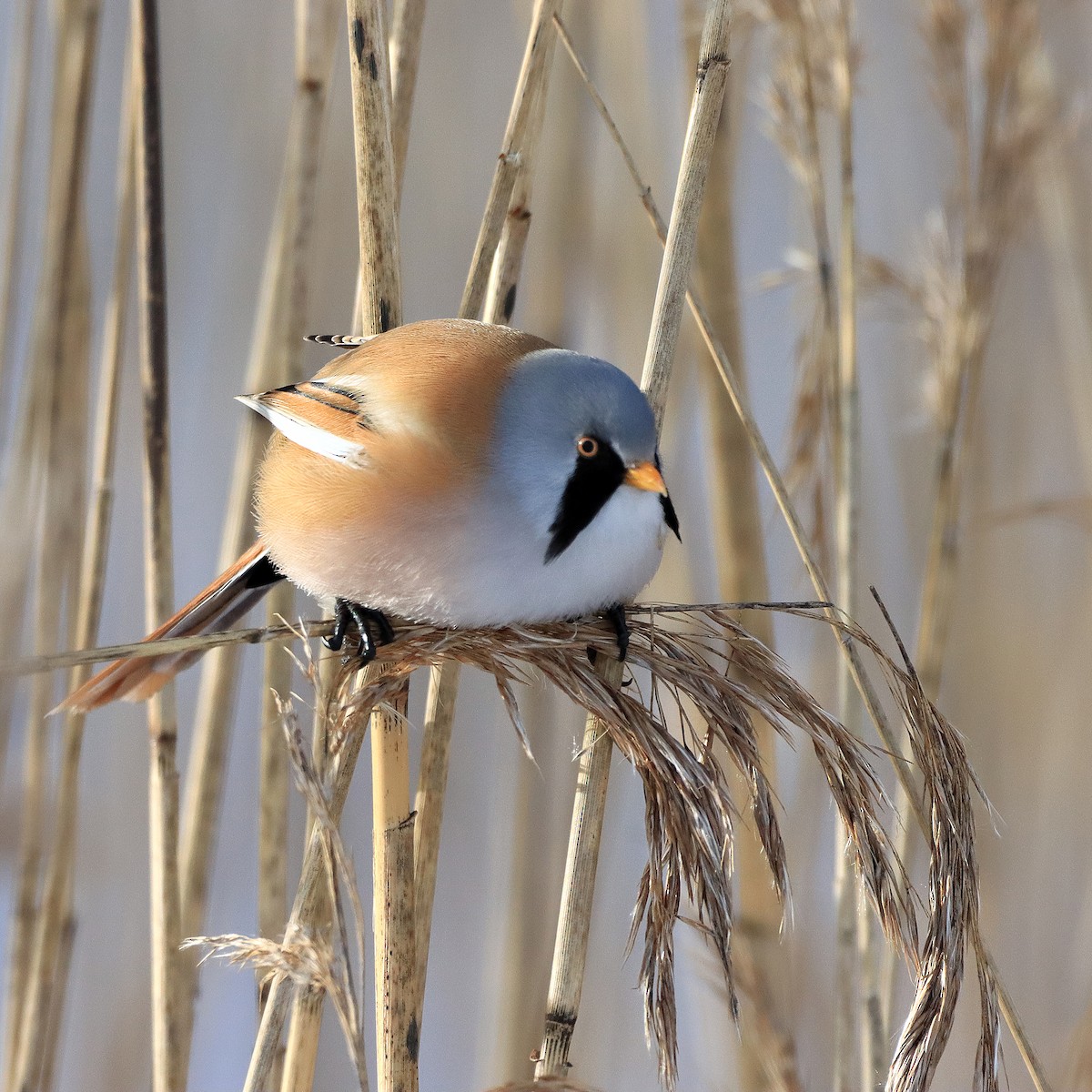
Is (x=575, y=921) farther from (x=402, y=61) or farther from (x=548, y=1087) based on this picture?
→ (x=402, y=61)

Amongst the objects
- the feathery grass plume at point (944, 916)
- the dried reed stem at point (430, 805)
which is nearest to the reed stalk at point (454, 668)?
the dried reed stem at point (430, 805)

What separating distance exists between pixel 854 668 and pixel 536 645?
419 millimetres

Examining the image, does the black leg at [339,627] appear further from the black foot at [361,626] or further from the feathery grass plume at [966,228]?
the feathery grass plume at [966,228]

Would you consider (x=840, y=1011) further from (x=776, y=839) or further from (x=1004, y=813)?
(x=1004, y=813)

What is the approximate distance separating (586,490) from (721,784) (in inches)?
16.5

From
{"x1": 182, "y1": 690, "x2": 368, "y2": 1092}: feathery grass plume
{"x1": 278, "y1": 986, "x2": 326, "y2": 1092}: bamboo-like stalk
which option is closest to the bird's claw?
{"x1": 182, "y1": 690, "x2": 368, "y2": 1092}: feathery grass plume

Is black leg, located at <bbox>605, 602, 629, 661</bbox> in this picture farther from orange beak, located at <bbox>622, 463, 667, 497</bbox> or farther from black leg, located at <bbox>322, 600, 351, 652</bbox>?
black leg, located at <bbox>322, 600, 351, 652</bbox>

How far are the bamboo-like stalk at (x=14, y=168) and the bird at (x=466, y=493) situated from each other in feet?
2.51

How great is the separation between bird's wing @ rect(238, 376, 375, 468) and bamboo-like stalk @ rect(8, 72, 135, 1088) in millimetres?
316

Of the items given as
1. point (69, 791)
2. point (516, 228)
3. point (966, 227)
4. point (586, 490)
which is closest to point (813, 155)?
point (966, 227)

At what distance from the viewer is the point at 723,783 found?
1.23m

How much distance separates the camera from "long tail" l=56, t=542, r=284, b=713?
1555mm

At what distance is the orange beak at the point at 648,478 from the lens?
141 centimetres

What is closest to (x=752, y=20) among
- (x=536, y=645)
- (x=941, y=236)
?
(x=941, y=236)
